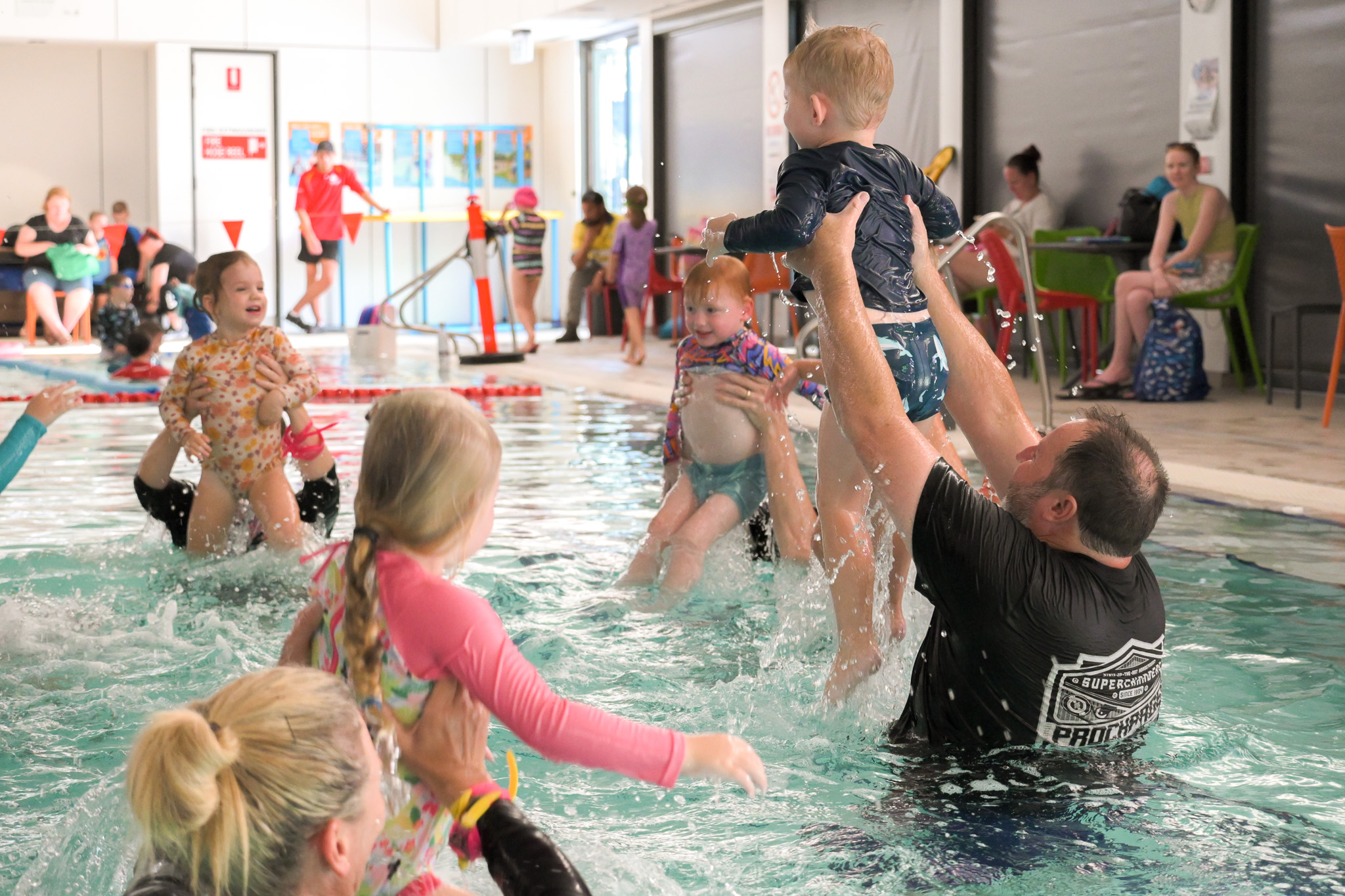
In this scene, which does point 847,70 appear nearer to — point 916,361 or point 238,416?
point 916,361

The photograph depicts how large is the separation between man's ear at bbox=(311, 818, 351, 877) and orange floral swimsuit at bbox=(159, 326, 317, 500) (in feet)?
10.4

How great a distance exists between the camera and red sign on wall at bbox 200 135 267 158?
17031 mm

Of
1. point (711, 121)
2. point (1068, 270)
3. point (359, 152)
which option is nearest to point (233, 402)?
point (1068, 270)

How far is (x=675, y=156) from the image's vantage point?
15.6 metres

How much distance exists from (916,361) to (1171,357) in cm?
570

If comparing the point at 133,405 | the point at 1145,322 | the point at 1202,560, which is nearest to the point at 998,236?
the point at 1145,322

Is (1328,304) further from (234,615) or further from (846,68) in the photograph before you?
(234,615)

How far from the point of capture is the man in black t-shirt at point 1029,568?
2.28 metres

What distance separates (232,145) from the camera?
17141 millimetres

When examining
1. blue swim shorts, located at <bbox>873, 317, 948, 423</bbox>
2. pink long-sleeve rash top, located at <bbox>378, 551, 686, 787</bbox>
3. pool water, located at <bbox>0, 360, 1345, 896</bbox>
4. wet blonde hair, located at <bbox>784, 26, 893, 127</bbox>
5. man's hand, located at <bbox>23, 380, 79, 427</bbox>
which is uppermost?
wet blonde hair, located at <bbox>784, 26, 893, 127</bbox>

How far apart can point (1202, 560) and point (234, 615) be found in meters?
3.01

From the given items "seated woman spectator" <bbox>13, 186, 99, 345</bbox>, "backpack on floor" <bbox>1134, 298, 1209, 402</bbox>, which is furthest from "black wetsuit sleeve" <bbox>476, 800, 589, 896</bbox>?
"seated woman spectator" <bbox>13, 186, 99, 345</bbox>

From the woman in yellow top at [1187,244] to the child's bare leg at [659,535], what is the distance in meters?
4.96

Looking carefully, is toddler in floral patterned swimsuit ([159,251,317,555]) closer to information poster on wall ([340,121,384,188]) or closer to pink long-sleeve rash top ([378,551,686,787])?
pink long-sleeve rash top ([378,551,686,787])
